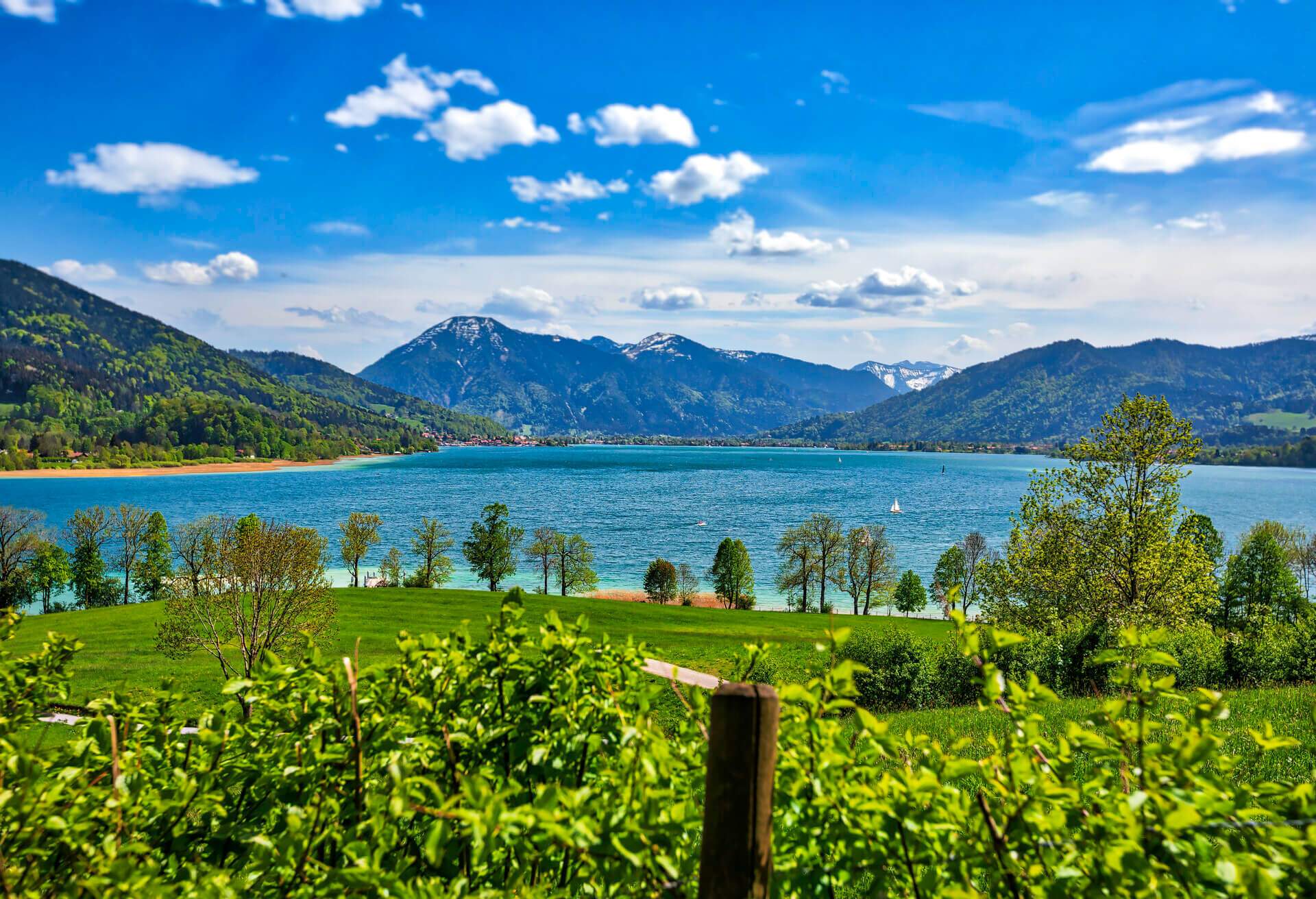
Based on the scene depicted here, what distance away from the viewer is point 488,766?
229cm

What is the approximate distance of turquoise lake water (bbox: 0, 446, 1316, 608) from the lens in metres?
90.4

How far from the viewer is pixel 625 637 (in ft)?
31.3

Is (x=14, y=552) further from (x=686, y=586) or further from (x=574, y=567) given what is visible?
(x=686, y=586)

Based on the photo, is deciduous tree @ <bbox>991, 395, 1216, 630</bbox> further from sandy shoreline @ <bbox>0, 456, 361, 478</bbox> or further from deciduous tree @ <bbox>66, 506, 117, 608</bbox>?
sandy shoreline @ <bbox>0, 456, 361, 478</bbox>

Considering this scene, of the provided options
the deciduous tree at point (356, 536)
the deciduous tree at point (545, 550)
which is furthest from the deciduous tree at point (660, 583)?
the deciduous tree at point (356, 536)

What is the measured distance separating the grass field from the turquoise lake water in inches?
975

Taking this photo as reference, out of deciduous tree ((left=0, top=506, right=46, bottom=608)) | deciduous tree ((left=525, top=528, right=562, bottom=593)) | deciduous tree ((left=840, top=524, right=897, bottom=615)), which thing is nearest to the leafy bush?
deciduous tree ((left=525, top=528, right=562, bottom=593))

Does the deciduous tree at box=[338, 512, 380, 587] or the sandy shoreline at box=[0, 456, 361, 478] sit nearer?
the deciduous tree at box=[338, 512, 380, 587]

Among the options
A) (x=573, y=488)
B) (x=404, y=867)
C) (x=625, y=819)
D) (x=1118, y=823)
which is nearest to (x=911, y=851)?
(x=1118, y=823)

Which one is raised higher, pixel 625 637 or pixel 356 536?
pixel 625 637

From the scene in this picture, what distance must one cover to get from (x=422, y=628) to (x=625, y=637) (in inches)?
1160

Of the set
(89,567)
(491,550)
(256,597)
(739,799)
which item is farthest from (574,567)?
(739,799)

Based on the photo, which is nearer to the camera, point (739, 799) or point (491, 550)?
point (739, 799)

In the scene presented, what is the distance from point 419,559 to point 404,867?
3249 inches
